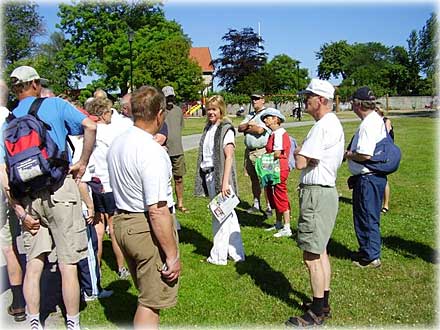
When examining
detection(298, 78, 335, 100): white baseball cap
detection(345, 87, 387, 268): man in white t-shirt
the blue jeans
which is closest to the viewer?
detection(298, 78, 335, 100): white baseball cap

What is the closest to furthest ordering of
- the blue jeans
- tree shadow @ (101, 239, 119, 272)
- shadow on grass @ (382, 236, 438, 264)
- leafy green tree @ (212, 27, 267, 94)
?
the blue jeans → tree shadow @ (101, 239, 119, 272) → shadow on grass @ (382, 236, 438, 264) → leafy green tree @ (212, 27, 267, 94)

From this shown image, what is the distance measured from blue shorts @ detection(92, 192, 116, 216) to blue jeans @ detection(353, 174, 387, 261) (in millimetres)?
2864

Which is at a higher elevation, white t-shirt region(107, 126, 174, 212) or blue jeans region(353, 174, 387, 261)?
white t-shirt region(107, 126, 174, 212)

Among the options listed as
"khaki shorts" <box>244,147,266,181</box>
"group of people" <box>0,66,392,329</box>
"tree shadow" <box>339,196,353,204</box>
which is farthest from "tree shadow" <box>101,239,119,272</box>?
"tree shadow" <box>339,196,353,204</box>

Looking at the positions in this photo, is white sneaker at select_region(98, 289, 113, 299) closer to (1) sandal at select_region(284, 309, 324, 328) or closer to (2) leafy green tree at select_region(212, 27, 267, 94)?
(1) sandal at select_region(284, 309, 324, 328)

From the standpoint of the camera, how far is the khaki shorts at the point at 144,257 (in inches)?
122

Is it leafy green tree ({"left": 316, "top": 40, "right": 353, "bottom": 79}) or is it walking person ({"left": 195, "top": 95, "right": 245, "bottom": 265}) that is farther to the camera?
leafy green tree ({"left": 316, "top": 40, "right": 353, "bottom": 79})

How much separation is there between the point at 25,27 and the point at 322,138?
53803mm

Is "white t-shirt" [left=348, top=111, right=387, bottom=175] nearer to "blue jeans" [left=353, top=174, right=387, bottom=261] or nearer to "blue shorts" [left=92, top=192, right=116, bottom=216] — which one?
"blue jeans" [left=353, top=174, right=387, bottom=261]

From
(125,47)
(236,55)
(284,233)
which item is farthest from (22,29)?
(284,233)

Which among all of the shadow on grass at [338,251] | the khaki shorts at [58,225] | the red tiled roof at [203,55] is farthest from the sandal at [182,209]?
the red tiled roof at [203,55]

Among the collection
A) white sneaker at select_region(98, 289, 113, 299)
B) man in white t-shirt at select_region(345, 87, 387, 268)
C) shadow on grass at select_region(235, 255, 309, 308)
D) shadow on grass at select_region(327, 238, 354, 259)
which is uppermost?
man in white t-shirt at select_region(345, 87, 387, 268)

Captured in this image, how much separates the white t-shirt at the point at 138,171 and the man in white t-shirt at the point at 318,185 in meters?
1.41

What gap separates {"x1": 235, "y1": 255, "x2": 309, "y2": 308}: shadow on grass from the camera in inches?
189
